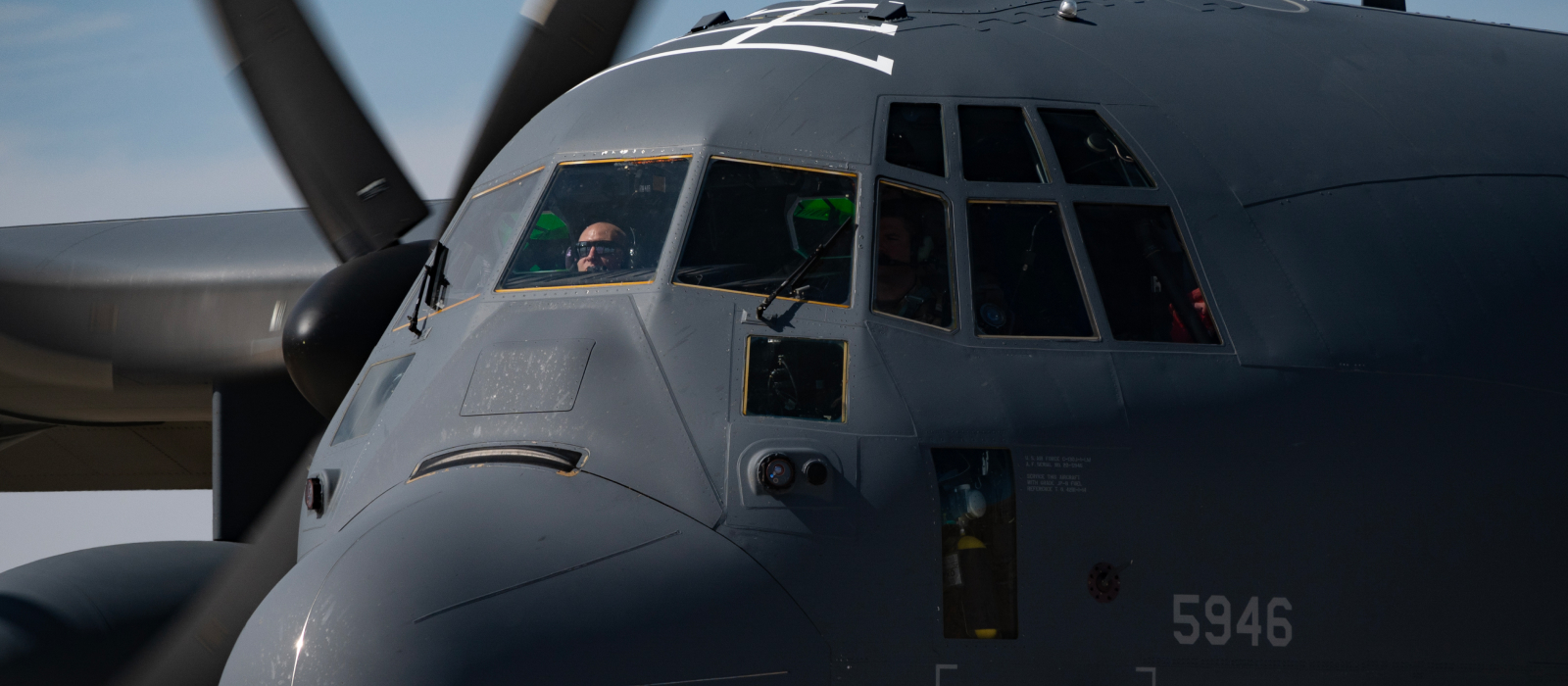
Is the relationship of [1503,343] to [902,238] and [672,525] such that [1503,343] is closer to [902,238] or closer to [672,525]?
[902,238]

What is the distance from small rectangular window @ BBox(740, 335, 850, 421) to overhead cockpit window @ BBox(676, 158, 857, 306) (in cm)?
24

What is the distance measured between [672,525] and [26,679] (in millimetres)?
6219

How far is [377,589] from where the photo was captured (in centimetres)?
390

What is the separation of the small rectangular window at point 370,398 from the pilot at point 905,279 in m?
2.12

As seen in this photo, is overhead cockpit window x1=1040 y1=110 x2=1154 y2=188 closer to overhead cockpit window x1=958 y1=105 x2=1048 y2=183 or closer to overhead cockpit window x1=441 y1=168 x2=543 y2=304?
overhead cockpit window x1=958 y1=105 x2=1048 y2=183

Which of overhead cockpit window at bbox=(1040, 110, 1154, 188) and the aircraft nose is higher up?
overhead cockpit window at bbox=(1040, 110, 1154, 188)

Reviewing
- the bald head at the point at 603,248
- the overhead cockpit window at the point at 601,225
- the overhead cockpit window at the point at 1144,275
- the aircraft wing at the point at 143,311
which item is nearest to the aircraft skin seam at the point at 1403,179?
the overhead cockpit window at the point at 1144,275

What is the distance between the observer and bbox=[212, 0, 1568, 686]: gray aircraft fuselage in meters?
4.18

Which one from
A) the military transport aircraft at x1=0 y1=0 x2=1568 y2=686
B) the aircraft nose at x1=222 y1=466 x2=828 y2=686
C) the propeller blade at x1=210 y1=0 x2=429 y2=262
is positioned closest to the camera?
the aircraft nose at x1=222 y1=466 x2=828 y2=686

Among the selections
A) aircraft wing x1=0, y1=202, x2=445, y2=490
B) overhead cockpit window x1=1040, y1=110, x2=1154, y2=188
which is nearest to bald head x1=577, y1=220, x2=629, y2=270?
overhead cockpit window x1=1040, y1=110, x2=1154, y2=188

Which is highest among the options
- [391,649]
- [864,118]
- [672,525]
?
[864,118]

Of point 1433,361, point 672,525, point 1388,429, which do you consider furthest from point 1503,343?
point 672,525

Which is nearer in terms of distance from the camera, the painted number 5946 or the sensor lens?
the sensor lens

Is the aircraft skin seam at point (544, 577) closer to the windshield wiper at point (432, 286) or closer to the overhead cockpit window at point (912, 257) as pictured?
the overhead cockpit window at point (912, 257)
